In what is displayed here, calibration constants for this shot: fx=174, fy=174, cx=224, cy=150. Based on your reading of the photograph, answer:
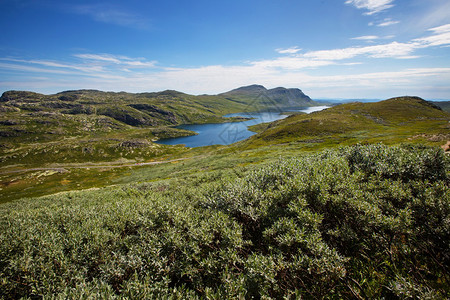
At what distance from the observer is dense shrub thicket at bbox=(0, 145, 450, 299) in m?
7.34

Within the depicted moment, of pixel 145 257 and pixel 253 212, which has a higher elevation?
pixel 253 212

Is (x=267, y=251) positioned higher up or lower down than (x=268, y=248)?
lower down

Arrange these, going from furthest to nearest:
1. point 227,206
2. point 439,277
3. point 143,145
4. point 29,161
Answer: point 143,145
point 29,161
point 227,206
point 439,277

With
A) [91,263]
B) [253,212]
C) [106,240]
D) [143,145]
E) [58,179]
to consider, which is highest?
[253,212]

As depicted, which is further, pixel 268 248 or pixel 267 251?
pixel 267 251

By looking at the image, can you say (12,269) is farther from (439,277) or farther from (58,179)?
(58,179)

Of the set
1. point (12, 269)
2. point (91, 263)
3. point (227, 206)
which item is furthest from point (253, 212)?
point (12, 269)

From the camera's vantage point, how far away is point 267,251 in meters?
10.0

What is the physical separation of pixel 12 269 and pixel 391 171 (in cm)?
2436

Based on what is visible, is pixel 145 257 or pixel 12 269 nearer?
pixel 12 269

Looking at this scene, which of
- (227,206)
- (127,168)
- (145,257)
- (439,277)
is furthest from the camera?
(127,168)

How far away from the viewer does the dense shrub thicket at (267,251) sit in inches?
289

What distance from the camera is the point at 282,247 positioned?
9078 mm

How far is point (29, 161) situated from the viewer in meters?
152
